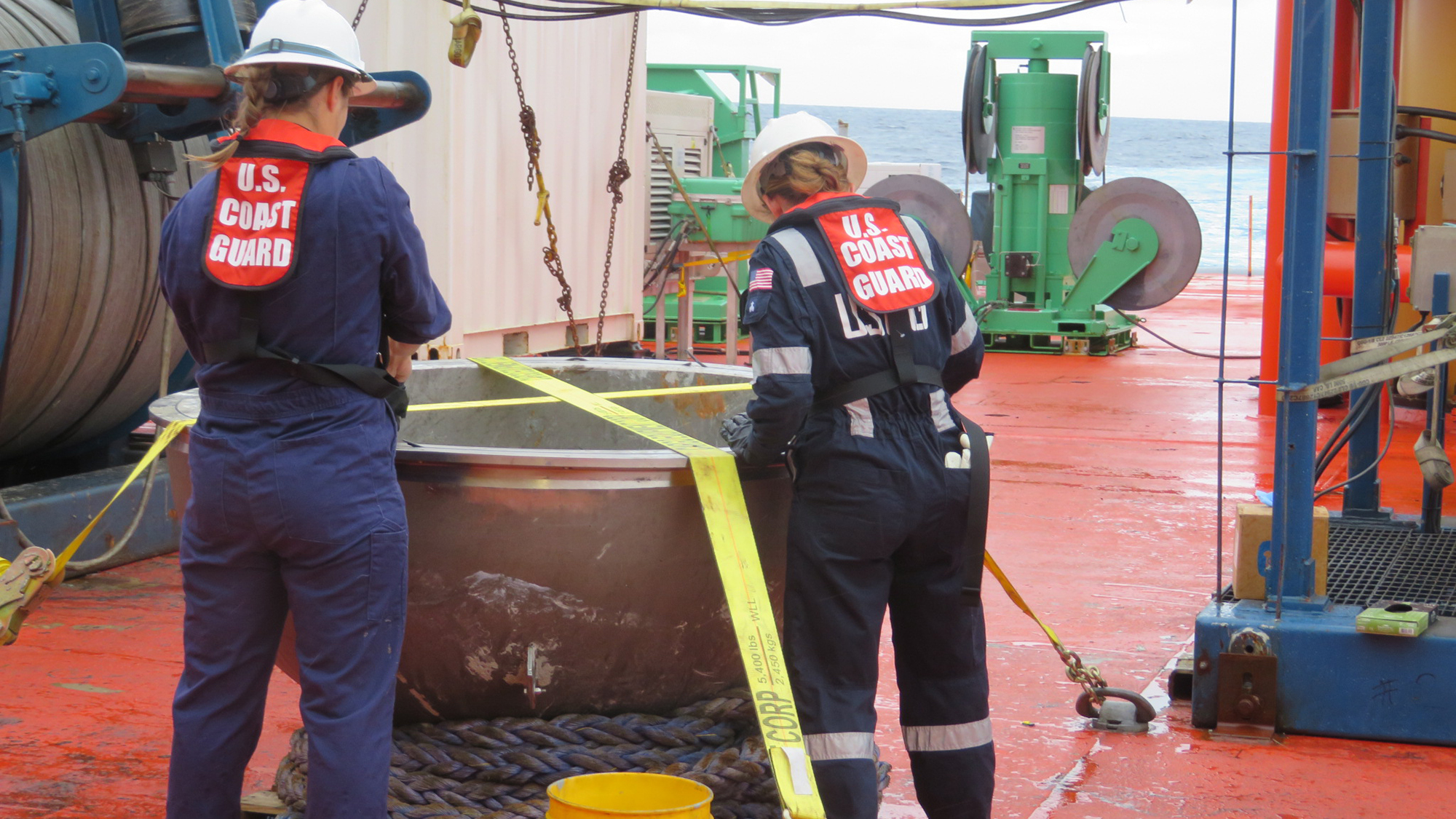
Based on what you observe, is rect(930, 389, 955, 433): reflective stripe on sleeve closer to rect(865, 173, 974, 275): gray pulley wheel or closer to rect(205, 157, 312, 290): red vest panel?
rect(205, 157, 312, 290): red vest panel

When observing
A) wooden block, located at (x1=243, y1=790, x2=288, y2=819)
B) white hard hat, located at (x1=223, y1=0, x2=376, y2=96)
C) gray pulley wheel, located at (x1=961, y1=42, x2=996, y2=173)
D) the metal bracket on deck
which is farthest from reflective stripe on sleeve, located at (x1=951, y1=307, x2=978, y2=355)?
gray pulley wheel, located at (x1=961, y1=42, x2=996, y2=173)

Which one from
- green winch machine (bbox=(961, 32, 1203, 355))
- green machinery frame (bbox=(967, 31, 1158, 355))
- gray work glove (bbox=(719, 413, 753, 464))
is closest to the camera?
gray work glove (bbox=(719, 413, 753, 464))

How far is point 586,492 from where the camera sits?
292 cm

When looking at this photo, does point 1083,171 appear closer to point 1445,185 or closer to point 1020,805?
point 1445,185

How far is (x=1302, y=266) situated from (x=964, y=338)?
4.59 ft

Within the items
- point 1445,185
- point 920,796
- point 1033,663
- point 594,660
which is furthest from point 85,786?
point 1445,185

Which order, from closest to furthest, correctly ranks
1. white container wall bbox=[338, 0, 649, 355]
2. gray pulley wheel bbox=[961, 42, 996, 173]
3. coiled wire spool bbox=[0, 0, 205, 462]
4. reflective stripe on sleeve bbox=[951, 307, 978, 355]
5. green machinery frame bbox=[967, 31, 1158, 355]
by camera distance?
reflective stripe on sleeve bbox=[951, 307, 978, 355]
coiled wire spool bbox=[0, 0, 205, 462]
white container wall bbox=[338, 0, 649, 355]
gray pulley wheel bbox=[961, 42, 996, 173]
green machinery frame bbox=[967, 31, 1158, 355]

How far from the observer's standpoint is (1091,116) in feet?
42.3

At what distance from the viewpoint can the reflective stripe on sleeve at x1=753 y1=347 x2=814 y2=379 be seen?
2867 mm

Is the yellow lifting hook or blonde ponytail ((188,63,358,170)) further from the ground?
the yellow lifting hook

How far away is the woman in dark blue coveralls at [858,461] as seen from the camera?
292 centimetres

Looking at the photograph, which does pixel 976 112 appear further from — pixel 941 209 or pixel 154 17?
pixel 154 17

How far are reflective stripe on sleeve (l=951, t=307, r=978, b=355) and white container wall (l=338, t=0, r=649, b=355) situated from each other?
450cm

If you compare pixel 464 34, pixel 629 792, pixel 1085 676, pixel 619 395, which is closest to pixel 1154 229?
pixel 1085 676
